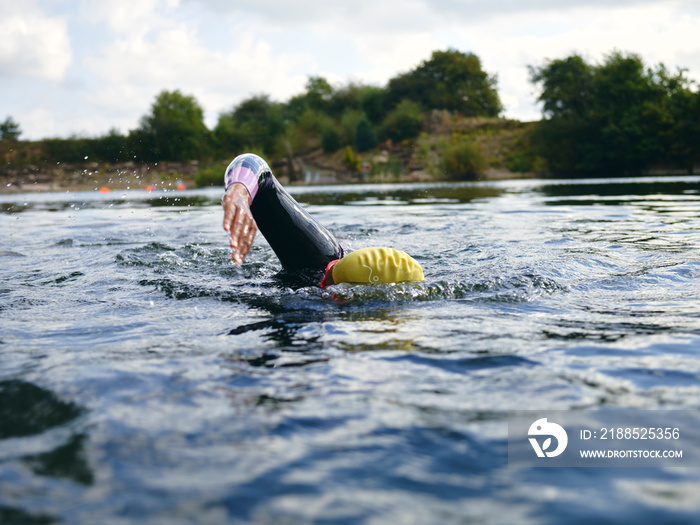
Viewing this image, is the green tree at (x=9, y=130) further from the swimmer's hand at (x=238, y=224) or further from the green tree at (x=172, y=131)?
the swimmer's hand at (x=238, y=224)

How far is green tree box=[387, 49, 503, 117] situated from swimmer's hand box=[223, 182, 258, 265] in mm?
61272

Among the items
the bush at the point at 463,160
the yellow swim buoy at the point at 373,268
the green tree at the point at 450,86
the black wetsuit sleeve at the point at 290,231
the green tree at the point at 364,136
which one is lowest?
the yellow swim buoy at the point at 373,268

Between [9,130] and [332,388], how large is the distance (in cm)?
7111

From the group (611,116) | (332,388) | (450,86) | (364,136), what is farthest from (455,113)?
(332,388)

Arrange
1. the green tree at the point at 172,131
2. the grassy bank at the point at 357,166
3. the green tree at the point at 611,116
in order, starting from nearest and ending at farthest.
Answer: the green tree at the point at 611,116, the grassy bank at the point at 357,166, the green tree at the point at 172,131

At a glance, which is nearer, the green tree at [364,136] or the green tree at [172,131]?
the green tree at [364,136]

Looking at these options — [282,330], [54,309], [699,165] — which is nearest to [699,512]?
[282,330]

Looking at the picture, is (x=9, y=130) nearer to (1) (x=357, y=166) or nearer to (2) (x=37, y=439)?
(1) (x=357, y=166)

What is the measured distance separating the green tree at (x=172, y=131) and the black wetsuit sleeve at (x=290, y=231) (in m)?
54.8

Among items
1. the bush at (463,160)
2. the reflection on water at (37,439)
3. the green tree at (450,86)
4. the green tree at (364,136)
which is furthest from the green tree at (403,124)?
the reflection on water at (37,439)

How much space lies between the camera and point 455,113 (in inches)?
2343

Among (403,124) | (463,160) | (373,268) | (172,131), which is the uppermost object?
(172,131)

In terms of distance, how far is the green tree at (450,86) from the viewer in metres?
63.5

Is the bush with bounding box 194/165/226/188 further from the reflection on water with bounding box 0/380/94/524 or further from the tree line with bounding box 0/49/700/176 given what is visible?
the reflection on water with bounding box 0/380/94/524
